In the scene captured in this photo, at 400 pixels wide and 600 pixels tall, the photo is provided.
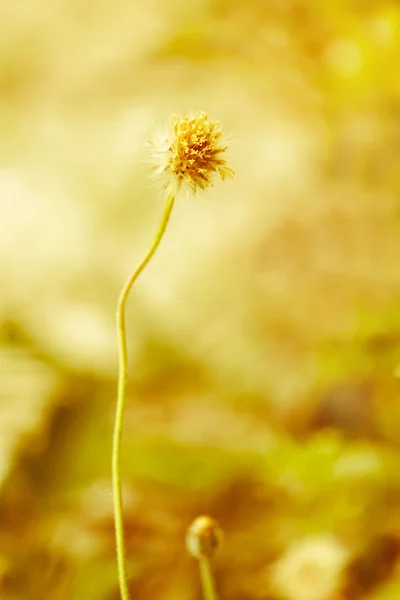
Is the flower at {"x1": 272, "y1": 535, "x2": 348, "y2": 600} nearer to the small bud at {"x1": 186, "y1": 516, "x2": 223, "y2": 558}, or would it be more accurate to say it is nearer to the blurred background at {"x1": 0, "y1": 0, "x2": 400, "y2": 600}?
the blurred background at {"x1": 0, "y1": 0, "x2": 400, "y2": 600}

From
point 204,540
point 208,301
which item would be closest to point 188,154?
point 204,540

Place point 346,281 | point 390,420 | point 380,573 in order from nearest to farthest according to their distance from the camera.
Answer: point 380,573 → point 390,420 → point 346,281

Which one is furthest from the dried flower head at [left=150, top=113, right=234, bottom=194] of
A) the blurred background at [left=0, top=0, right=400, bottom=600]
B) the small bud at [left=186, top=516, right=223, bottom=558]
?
the blurred background at [left=0, top=0, right=400, bottom=600]

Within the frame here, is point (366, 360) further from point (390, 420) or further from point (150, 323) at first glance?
point (150, 323)

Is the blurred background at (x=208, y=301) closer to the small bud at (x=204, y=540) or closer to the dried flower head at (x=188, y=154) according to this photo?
the small bud at (x=204, y=540)

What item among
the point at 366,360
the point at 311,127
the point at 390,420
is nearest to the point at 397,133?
the point at 311,127
